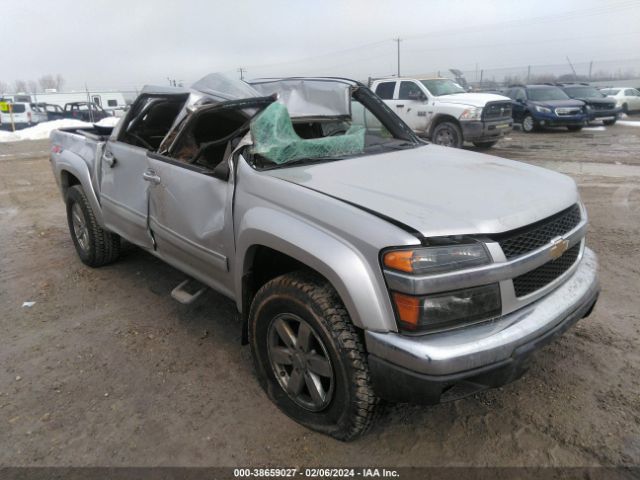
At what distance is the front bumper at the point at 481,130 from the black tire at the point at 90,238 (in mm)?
9020

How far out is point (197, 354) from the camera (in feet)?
10.8

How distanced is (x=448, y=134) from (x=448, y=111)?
575mm

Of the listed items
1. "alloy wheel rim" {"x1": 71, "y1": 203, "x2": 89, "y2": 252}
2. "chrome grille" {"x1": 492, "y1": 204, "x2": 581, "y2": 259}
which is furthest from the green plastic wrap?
"alloy wheel rim" {"x1": 71, "y1": 203, "x2": 89, "y2": 252}

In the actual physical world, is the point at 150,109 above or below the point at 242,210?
above

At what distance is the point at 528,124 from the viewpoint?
17172 mm

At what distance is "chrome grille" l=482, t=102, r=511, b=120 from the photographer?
1144 cm

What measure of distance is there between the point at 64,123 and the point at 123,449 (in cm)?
2578

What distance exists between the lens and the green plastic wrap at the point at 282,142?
9.23 feet

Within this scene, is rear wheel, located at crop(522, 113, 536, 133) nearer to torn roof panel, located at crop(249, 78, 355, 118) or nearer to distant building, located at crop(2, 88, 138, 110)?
torn roof panel, located at crop(249, 78, 355, 118)

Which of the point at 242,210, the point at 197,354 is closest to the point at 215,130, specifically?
the point at 242,210

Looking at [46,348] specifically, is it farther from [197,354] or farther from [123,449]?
[123,449]

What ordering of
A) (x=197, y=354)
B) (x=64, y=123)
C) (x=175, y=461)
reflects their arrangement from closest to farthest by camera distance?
(x=175, y=461)
(x=197, y=354)
(x=64, y=123)

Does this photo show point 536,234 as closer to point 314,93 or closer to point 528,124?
point 314,93

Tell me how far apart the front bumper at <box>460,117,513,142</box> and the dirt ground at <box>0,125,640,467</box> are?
23.9 feet
